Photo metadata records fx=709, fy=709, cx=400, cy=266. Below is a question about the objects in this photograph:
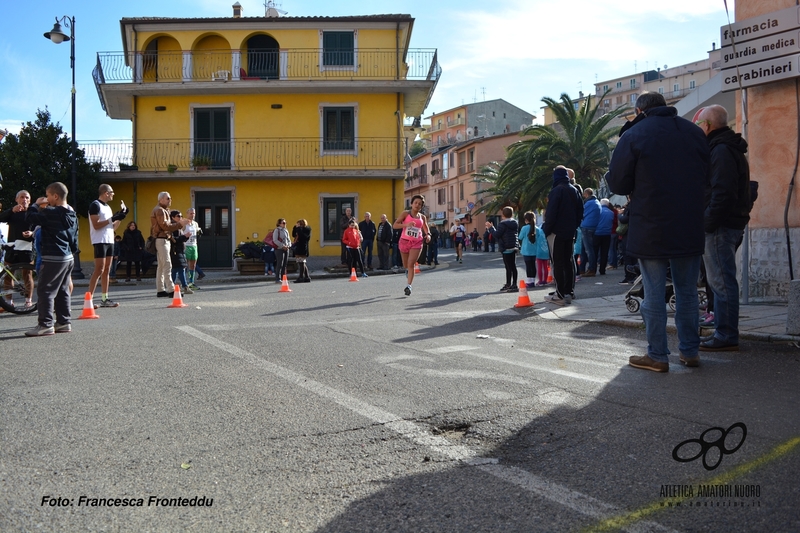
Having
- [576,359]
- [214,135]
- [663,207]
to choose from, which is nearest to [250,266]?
[214,135]

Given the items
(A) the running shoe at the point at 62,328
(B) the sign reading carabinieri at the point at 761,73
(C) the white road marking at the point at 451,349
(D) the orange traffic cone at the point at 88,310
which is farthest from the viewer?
(D) the orange traffic cone at the point at 88,310

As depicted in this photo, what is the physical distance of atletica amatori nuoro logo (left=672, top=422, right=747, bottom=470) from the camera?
3480 mm

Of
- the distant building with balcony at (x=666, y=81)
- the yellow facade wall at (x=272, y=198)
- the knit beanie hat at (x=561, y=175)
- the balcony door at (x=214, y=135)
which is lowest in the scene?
the knit beanie hat at (x=561, y=175)

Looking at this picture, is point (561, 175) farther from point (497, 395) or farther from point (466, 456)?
point (466, 456)

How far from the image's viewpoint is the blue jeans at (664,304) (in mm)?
5535

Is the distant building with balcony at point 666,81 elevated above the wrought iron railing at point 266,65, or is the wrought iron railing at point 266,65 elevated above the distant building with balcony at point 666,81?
the distant building with balcony at point 666,81

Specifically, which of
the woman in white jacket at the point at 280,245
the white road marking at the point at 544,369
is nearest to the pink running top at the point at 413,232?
the white road marking at the point at 544,369

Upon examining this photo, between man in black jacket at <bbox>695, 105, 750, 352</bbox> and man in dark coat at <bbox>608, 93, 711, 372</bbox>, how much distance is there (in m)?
0.83

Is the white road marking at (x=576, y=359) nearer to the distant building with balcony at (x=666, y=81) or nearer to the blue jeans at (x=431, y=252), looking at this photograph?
the blue jeans at (x=431, y=252)

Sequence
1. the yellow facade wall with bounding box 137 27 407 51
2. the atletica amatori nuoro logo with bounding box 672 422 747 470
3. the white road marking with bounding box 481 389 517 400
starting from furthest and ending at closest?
the yellow facade wall with bounding box 137 27 407 51 → the white road marking with bounding box 481 389 517 400 → the atletica amatori nuoro logo with bounding box 672 422 747 470

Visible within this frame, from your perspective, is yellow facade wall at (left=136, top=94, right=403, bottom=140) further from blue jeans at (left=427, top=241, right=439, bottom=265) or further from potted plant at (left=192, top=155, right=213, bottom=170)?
blue jeans at (left=427, top=241, right=439, bottom=265)

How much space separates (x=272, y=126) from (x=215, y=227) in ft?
16.1

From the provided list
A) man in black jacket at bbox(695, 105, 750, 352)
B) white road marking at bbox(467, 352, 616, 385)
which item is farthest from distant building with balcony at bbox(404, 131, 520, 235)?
white road marking at bbox(467, 352, 616, 385)

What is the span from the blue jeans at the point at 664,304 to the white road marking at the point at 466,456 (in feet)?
7.79
